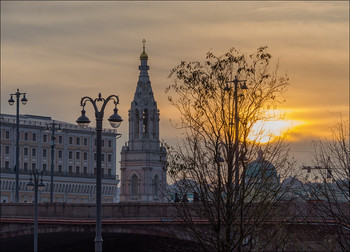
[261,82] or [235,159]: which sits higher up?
[261,82]

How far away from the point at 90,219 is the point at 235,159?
3215cm

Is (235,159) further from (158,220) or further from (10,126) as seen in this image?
(10,126)

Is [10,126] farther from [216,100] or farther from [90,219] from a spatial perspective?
[216,100]

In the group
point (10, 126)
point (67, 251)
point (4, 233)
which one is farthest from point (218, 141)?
point (10, 126)

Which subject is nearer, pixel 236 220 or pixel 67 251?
pixel 236 220

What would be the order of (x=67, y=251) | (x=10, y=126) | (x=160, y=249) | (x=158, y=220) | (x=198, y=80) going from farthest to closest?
(x=10, y=126)
(x=67, y=251)
(x=160, y=249)
(x=158, y=220)
(x=198, y=80)

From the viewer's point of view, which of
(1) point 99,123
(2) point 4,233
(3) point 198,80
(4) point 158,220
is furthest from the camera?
(2) point 4,233

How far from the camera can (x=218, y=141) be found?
44.3 meters

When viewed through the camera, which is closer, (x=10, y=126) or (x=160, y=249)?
(x=160, y=249)

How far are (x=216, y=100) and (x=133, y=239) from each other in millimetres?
45697

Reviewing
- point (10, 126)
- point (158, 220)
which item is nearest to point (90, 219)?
point (158, 220)

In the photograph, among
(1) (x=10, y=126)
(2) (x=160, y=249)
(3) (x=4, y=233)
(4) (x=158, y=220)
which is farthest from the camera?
(1) (x=10, y=126)

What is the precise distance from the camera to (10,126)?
652 feet

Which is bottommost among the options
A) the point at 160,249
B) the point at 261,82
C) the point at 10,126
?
the point at 160,249
